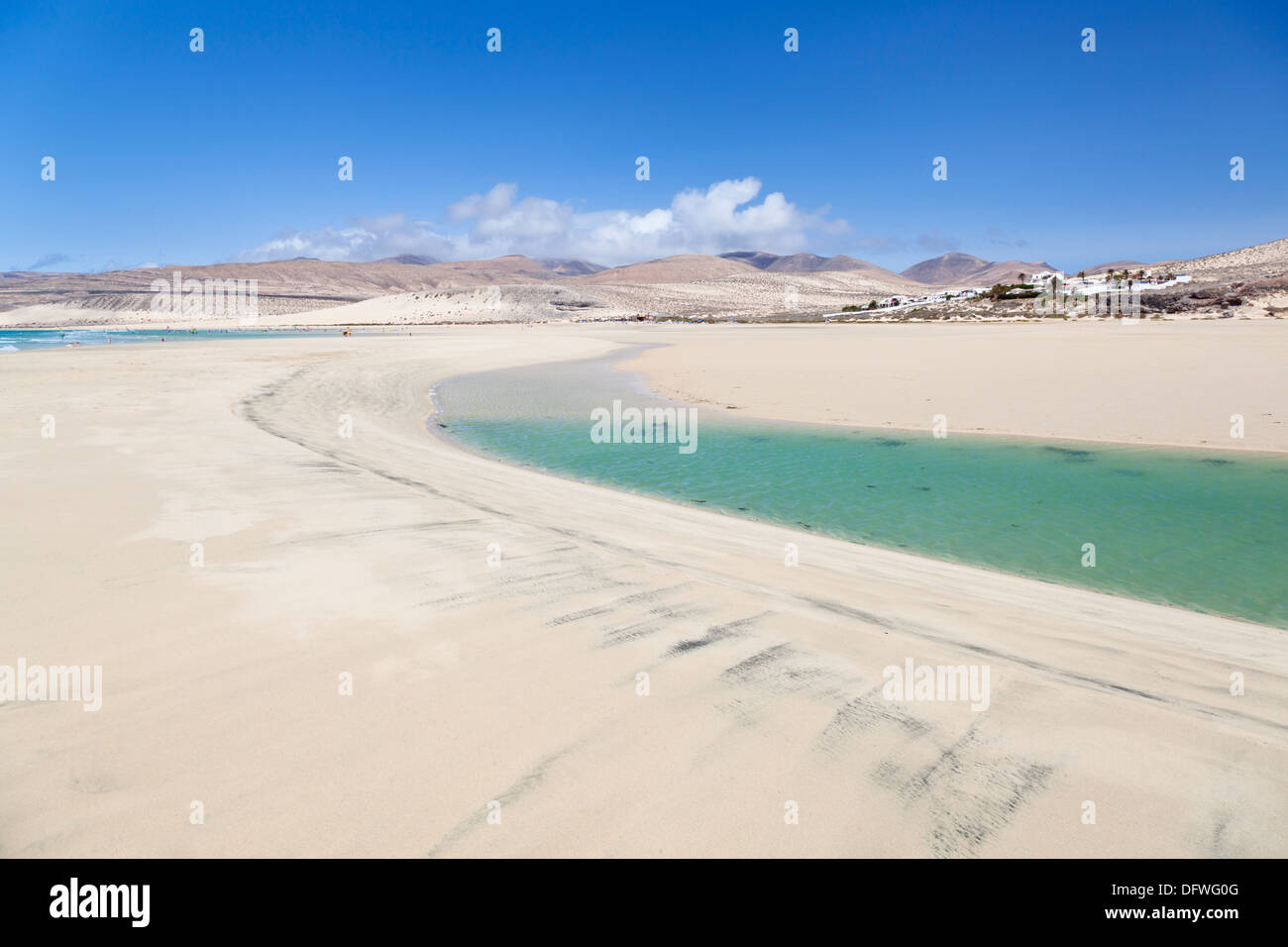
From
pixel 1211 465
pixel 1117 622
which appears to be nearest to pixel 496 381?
pixel 1211 465

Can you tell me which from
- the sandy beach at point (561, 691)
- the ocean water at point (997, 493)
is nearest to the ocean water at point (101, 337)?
the ocean water at point (997, 493)

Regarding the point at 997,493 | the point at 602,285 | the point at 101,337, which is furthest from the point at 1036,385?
the point at 602,285

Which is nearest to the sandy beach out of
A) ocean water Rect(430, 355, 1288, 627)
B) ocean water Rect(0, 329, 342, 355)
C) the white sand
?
ocean water Rect(430, 355, 1288, 627)

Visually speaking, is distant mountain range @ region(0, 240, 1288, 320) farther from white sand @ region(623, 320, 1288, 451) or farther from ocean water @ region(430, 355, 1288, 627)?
ocean water @ region(430, 355, 1288, 627)

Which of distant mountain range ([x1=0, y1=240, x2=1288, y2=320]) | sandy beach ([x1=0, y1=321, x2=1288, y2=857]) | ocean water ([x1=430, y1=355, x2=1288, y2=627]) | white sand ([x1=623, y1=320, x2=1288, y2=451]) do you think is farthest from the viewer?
distant mountain range ([x1=0, y1=240, x2=1288, y2=320])

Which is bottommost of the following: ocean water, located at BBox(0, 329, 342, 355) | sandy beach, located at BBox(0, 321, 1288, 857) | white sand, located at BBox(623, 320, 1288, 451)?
sandy beach, located at BBox(0, 321, 1288, 857)

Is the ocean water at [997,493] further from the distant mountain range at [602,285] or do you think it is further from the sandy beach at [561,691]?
the distant mountain range at [602,285]

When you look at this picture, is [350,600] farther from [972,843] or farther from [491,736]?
[972,843]
